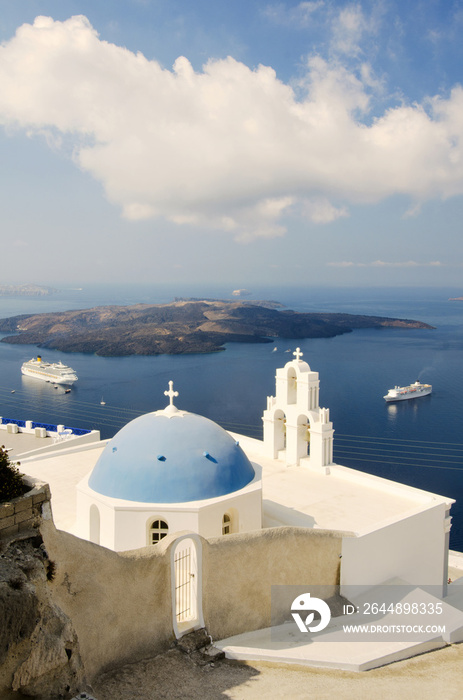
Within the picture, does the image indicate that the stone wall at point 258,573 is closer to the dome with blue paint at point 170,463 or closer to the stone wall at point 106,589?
the stone wall at point 106,589

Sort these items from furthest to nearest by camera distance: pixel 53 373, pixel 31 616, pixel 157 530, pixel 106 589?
pixel 53 373
pixel 157 530
pixel 106 589
pixel 31 616

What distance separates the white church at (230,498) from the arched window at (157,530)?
2 cm

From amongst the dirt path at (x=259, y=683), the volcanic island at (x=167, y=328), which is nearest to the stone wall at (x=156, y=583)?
the dirt path at (x=259, y=683)

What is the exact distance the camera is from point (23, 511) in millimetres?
4766

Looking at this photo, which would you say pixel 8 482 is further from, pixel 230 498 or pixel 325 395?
pixel 325 395

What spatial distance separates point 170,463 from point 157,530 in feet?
3.49

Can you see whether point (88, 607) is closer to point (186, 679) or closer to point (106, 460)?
point (186, 679)

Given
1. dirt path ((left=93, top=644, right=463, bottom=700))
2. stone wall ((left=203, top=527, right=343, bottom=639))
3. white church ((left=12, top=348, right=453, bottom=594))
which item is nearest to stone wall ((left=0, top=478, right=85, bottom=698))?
dirt path ((left=93, top=644, right=463, bottom=700))

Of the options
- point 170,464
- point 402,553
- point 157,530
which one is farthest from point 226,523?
point 402,553

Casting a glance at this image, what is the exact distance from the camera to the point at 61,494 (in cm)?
1093

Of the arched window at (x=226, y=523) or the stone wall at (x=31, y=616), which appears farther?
the arched window at (x=226, y=523)

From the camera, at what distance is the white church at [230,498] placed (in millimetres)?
8258

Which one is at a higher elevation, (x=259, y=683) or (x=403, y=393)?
(x=259, y=683)

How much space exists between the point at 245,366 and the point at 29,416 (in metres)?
27.6
